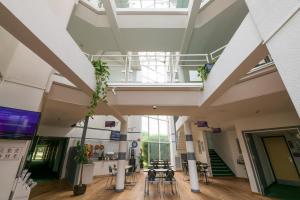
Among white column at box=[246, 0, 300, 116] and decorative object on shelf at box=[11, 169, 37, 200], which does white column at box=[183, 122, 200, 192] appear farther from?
white column at box=[246, 0, 300, 116]

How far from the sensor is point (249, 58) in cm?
211

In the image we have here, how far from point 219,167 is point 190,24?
28.8 ft

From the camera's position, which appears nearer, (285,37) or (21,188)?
(285,37)

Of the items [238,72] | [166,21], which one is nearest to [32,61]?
[238,72]

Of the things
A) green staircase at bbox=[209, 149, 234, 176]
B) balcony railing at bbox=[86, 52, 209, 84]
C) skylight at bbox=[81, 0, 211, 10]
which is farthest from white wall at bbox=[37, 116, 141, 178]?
skylight at bbox=[81, 0, 211, 10]

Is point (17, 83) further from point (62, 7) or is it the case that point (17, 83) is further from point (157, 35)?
point (157, 35)

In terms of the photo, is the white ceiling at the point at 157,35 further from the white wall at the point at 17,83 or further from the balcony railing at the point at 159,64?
the white wall at the point at 17,83

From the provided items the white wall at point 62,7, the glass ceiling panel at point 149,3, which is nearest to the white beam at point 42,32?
the white wall at point 62,7

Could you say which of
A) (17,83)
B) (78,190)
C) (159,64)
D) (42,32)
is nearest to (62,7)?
(17,83)

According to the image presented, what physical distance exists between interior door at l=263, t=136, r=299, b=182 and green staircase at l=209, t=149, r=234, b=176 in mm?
3011

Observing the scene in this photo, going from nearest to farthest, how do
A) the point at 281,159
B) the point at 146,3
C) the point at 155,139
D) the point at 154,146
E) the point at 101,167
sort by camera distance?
the point at 281,159 < the point at 146,3 < the point at 101,167 < the point at 154,146 < the point at 155,139

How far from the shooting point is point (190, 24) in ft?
19.9

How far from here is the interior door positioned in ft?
21.0

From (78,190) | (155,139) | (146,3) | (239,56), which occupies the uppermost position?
(146,3)
